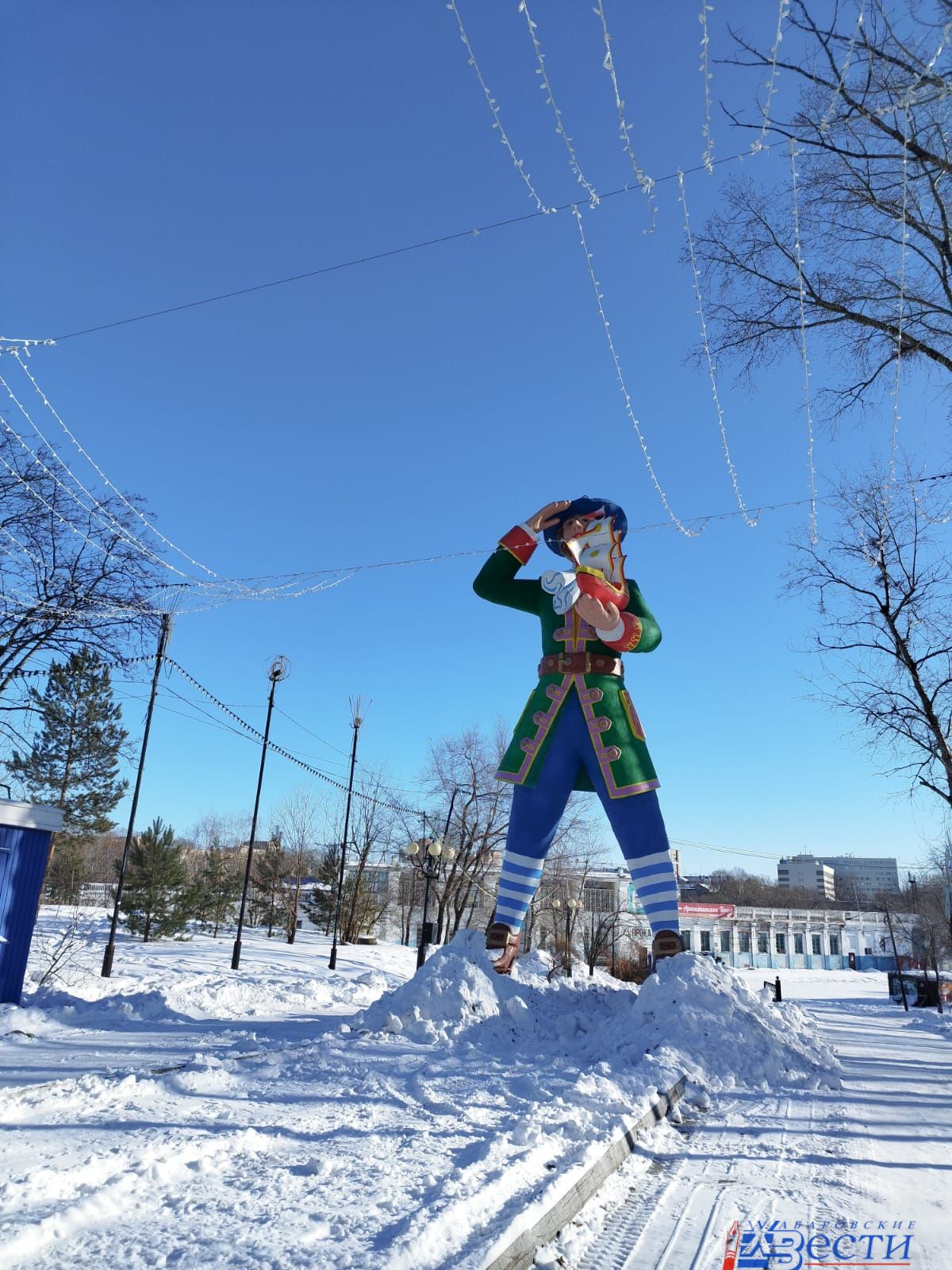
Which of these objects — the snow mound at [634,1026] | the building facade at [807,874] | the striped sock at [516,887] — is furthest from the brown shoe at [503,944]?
the building facade at [807,874]

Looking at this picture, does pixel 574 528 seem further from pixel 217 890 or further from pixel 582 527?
pixel 217 890

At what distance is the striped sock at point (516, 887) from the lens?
845 centimetres

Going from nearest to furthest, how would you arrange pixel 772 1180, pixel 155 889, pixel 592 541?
pixel 772 1180 < pixel 592 541 < pixel 155 889

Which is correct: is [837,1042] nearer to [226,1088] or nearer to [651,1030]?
[651,1030]

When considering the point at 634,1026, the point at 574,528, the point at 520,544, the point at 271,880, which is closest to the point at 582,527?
the point at 574,528

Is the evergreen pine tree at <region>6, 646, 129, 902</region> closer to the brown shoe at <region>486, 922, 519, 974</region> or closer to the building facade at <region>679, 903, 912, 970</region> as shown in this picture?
the brown shoe at <region>486, 922, 519, 974</region>

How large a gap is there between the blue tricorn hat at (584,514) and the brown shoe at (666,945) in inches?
162

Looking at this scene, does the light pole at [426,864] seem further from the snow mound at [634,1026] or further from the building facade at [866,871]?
the building facade at [866,871]

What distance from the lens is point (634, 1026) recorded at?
23.0 ft

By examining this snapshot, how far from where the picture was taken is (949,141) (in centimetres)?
796

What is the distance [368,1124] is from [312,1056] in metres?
1.60

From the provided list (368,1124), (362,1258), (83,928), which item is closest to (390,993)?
(368,1124)

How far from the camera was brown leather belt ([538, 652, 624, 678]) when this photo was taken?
8430 millimetres

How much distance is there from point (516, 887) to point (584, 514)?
4100 millimetres
